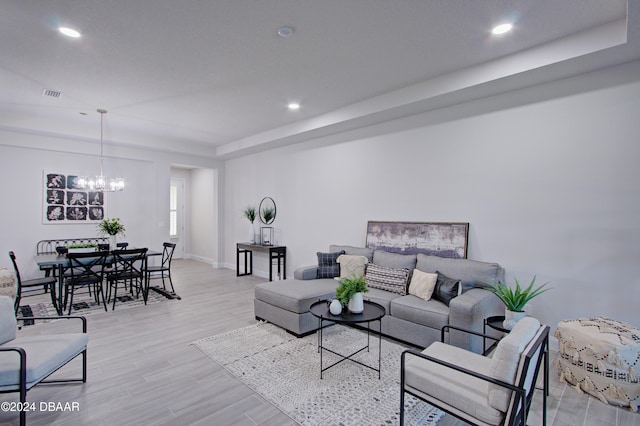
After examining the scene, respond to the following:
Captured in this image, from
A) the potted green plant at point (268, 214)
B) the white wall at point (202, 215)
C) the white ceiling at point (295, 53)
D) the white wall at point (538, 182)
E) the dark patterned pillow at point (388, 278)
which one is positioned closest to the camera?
the white ceiling at point (295, 53)

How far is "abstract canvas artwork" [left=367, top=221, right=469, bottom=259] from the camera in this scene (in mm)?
3893

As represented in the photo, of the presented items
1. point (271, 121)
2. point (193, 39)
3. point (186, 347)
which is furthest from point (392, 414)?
point (271, 121)

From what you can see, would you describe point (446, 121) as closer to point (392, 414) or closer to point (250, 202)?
point (392, 414)

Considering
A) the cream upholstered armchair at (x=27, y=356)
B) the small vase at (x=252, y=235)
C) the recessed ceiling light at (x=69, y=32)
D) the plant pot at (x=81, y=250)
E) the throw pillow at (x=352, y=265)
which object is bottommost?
the cream upholstered armchair at (x=27, y=356)

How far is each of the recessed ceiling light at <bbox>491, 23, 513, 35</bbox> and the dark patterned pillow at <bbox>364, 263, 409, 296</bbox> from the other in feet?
8.64

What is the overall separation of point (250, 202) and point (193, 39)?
15.4 ft

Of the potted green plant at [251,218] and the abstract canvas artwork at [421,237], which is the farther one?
the potted green plant at [251,218]

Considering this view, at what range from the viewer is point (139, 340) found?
3545mm

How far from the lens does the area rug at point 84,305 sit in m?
4.43

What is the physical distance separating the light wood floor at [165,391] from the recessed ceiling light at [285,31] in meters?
3.11

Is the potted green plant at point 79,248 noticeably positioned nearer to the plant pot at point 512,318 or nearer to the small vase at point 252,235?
the small vase at point 252,235

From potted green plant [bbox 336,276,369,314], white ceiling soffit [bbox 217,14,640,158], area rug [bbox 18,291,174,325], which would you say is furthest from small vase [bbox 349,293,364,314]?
area rug [bbox 18,291,174,325]

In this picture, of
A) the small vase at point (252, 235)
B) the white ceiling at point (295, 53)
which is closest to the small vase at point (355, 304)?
the white ceiling at point (295, 53)

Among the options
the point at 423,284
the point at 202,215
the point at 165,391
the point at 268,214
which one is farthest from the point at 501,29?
the point at 202,215
